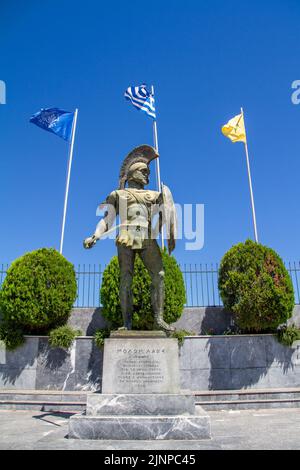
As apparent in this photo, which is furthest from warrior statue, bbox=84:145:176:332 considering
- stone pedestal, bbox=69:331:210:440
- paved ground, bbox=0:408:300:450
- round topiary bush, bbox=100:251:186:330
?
round topiary bush, bbox=100:251:186:330

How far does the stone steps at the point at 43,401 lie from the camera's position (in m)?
8.15

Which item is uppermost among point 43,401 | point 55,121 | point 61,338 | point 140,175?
point 55,121

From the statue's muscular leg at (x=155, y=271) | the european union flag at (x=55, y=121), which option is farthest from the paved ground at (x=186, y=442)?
the european union flag at (x=55, y=121)

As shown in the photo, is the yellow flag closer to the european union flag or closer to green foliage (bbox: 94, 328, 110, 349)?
the european union flag

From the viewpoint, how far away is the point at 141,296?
36.3ft

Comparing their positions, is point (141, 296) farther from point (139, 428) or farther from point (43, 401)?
point (139, 428)

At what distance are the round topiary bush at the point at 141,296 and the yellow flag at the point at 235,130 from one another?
25.4ft

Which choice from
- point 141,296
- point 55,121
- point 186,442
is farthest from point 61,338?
point 55,121

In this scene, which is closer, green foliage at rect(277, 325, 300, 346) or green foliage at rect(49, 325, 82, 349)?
green foliage at rect(49, 325, 82, 349)

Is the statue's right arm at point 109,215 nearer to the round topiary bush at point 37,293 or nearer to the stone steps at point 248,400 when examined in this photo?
the stone steps at point 248,400

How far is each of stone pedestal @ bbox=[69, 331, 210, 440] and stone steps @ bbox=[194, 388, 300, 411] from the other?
3960 mm

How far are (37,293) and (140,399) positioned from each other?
23.9ft

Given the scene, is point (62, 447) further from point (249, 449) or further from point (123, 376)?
point (249, 449)

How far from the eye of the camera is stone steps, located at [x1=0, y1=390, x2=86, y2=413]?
26.7ft
